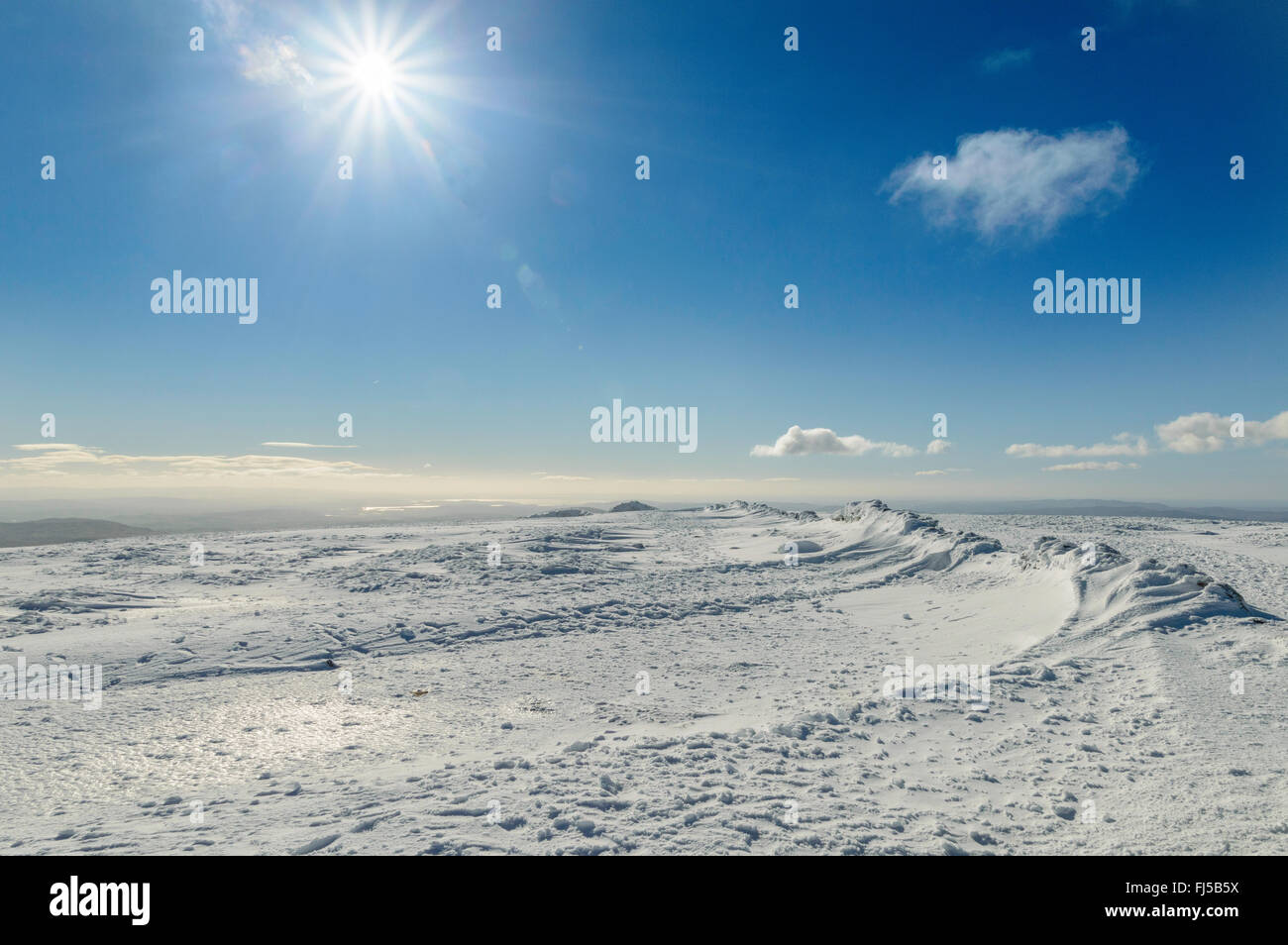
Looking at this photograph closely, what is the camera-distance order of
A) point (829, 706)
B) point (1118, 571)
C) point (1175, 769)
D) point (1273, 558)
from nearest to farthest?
point (1175, 769) < point (829, 706) < point (1118, 571) < point (1273, 558)

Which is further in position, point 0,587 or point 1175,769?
point 0,587

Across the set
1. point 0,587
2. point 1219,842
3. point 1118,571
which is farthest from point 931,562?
point 0,587

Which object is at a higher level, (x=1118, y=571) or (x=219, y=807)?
(x=1118, y=571)
